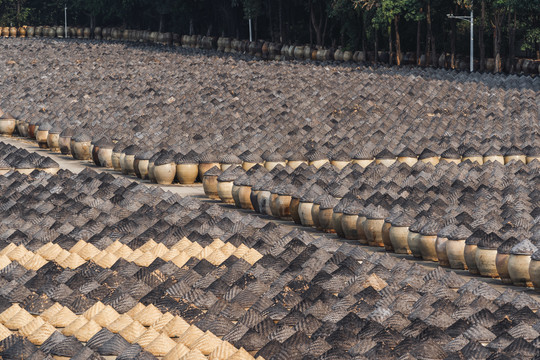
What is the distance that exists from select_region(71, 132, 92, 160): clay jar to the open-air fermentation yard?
0.46 ft

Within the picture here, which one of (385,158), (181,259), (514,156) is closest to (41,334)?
(181,259)

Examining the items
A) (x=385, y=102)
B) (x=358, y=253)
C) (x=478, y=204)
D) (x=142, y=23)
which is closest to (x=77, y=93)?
(x=385, y=102)

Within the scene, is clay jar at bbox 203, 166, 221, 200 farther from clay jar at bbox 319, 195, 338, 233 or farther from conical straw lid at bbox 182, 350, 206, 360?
conical straw lid at bbox 182, 350, 206, 360

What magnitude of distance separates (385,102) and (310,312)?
24.7 m

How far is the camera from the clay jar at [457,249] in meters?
17.0

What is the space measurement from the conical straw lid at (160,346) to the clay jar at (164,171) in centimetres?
1545

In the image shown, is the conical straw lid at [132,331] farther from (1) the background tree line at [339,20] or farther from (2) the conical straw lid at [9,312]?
(1) the background tree line at [339,20]

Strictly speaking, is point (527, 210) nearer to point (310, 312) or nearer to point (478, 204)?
point (478, 204)

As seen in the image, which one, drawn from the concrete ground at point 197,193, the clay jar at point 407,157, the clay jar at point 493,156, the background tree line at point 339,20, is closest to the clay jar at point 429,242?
the concrete ground at point 197,193

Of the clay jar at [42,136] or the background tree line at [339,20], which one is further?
the background tree line at [339,20]

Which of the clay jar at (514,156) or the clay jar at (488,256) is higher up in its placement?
the clay jar at (514,156)

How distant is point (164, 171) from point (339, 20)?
4902 cm

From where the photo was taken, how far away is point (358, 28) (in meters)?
67.8

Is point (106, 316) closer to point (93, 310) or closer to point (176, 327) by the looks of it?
point (93, 310)
